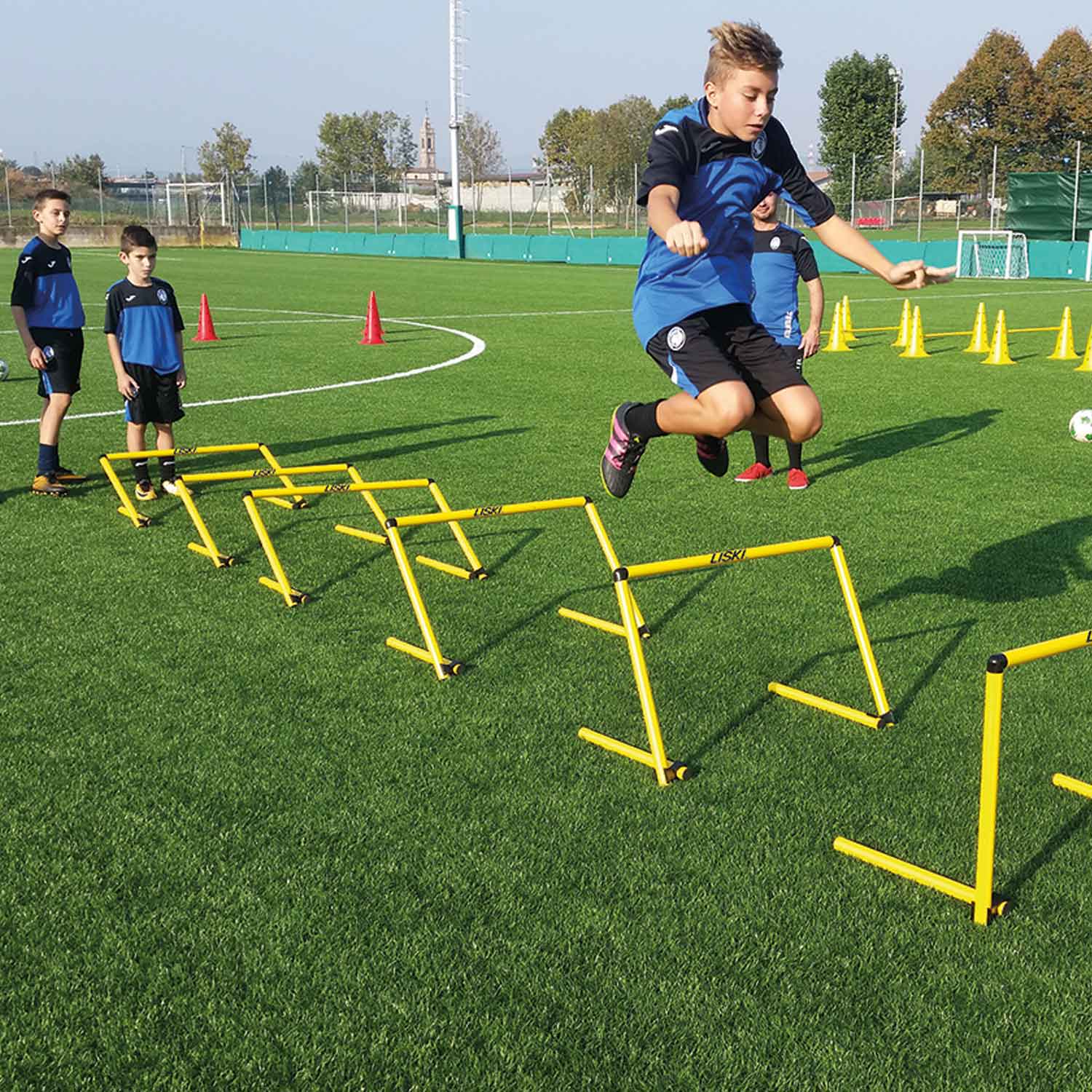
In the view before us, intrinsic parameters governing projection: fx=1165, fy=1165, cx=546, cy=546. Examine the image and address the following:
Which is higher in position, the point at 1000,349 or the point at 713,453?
the point at 713,453

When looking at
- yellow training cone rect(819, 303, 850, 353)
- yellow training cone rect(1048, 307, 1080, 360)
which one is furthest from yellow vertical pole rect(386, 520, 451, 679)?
yellow training cone rect(1048, 307, 1080, 360)

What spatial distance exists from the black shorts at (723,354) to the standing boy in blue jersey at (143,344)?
15.3 feet

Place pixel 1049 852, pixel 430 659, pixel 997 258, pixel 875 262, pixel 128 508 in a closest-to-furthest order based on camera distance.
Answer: pixel 1049 852 < pixel 875 262 < pixel 430 659 < pixel 128 508 < pixel 997 258

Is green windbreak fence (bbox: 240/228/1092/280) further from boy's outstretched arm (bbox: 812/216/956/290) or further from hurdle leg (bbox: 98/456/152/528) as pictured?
boy's outstretched arm (bbox: 812/216/956/290)

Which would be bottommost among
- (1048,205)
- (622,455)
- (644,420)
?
(622,455)

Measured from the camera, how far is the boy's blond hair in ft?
16.0

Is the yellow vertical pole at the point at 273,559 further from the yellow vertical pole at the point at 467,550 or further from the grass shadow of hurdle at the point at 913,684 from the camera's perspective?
the grass shadow of hurdle at the point at 913,684

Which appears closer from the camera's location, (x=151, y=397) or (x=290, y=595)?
(x=290, y=595)

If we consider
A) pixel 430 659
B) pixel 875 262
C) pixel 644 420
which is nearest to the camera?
pixel 875 262

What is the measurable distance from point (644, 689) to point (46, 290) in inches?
274

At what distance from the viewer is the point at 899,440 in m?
11.2

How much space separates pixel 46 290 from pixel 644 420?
5.76 metres

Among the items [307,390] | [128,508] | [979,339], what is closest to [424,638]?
[128,508]

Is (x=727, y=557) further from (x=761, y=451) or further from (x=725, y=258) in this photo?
(x=761, y=451)
